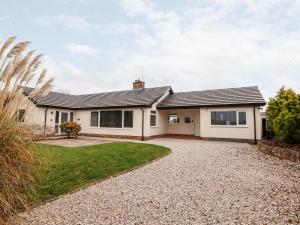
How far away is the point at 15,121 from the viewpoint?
10.00 feet

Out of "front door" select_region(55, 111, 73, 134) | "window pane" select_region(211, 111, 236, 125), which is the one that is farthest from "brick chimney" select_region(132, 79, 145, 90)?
"window pane" select_region(211, 111, 236, 125)

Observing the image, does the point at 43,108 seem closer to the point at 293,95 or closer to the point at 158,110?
the point at 158,110

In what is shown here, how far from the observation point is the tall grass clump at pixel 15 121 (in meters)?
2.64

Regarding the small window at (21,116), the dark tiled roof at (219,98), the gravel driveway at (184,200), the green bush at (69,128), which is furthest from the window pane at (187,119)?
the small window at (21,116)

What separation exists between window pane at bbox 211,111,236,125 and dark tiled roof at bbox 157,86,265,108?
32.9 inches

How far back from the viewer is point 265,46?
13.0m

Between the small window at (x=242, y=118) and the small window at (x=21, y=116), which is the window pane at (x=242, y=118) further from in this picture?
the small window at (x=21, y=116)

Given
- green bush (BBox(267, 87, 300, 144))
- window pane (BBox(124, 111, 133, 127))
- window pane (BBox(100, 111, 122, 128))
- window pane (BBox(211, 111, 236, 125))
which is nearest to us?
green bush (BBox(267, 87, 300, 144))

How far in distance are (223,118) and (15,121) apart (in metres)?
14.1

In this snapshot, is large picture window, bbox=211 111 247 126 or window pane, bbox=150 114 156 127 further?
window pane, bbox=150 114 156 127

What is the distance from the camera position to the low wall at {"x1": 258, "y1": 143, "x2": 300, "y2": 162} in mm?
7405

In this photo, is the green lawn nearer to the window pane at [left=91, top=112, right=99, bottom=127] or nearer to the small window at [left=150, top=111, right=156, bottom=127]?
the small window at [left=150, top=111, right=156, bottom=127]

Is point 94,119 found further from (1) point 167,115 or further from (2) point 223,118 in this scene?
(2) point 223,118

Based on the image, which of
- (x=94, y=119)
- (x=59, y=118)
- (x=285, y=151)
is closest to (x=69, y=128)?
(x=59, y=118)
